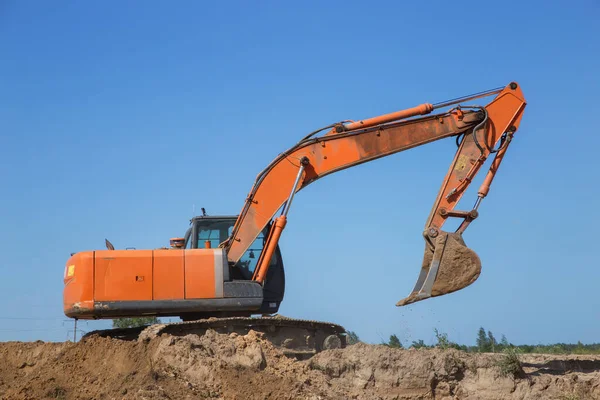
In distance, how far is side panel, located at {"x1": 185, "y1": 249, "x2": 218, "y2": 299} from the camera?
12086 mm

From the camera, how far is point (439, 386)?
11391 millimetres

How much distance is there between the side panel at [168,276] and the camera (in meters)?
12.0

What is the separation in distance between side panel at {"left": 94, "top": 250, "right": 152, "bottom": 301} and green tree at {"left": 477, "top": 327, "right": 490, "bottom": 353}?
9.64 meters

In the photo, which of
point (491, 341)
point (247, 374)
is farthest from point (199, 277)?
point (491, 341)

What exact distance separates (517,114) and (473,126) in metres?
0.72

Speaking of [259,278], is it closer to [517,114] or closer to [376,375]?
[376,375]

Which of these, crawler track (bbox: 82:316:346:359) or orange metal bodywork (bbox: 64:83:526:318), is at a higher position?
orange metal bodywork (bbox: 64:83:526:318)

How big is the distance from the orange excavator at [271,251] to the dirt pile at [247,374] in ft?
2.73

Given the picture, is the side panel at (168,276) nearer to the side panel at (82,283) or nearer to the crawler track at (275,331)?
the crawler track at (275,331)

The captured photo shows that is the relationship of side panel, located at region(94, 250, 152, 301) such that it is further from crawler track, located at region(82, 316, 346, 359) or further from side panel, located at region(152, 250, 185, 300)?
crawler track, located at region(82, 316, 346, 359)

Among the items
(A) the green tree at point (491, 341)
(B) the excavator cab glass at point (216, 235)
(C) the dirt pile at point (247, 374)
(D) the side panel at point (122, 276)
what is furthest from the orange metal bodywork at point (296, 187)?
(A) the green tree at point (491, 341)

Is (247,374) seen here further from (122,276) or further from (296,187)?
(296,187)

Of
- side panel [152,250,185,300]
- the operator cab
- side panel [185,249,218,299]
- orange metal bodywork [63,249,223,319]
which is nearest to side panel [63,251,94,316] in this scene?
orange metal bodywork [63,249,223,319]

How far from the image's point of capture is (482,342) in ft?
65.9
